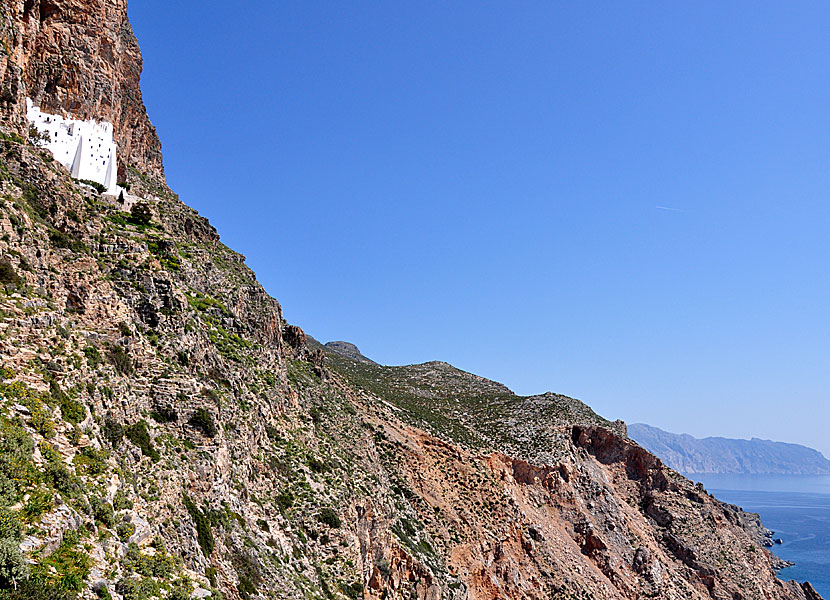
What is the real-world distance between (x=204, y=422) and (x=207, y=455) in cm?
147

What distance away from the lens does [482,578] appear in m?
45.7

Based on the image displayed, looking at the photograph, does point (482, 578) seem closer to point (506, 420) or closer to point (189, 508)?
point (506, 420)

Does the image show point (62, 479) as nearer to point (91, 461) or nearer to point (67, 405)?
point (91, 461)

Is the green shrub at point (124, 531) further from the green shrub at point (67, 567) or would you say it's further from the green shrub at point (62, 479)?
the green shrub at point (67, 567)


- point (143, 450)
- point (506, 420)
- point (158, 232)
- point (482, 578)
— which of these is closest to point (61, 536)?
point (143, 450)

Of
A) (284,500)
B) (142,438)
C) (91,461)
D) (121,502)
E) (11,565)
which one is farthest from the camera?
(284,500)

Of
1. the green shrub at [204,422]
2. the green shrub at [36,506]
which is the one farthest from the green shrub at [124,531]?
the green shrub at [204,422]

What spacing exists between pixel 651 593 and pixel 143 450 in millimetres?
61548

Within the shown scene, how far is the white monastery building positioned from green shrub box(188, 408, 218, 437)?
19.0m

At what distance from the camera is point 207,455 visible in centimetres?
2214

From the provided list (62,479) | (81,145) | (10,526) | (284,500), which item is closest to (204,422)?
(284,500)

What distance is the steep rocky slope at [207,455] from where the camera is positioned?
14.4 meters

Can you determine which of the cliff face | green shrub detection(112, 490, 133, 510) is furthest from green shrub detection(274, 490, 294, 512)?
the cliff face

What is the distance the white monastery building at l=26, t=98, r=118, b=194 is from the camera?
102 ft
